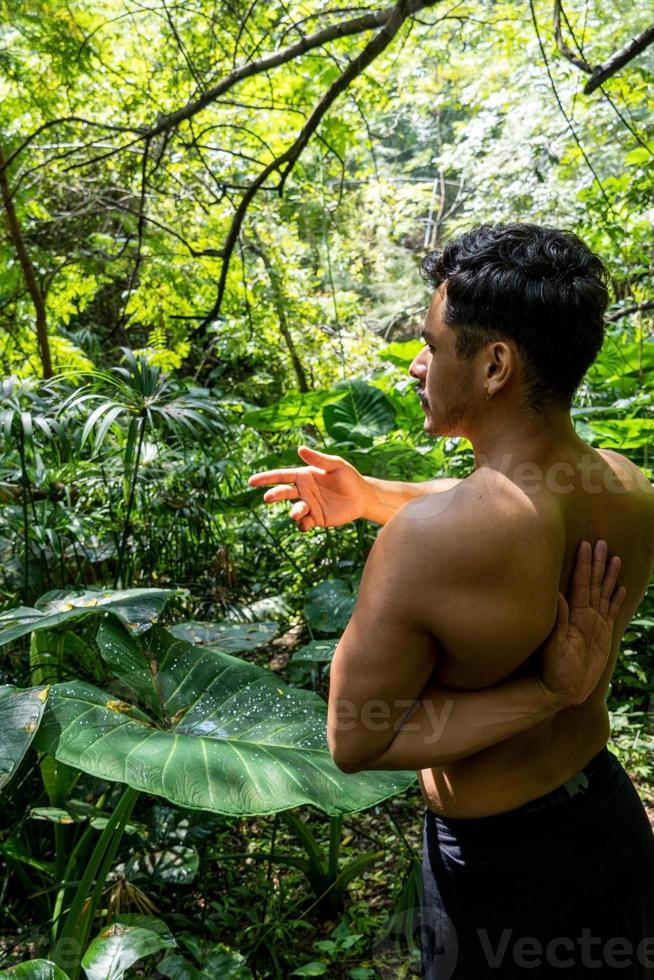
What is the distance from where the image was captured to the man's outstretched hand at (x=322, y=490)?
1321 millimetres

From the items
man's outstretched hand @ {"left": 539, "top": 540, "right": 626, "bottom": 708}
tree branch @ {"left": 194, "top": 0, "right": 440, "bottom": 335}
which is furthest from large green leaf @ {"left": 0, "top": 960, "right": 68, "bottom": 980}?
tree branch @ {"left": 194, "top": 0, "right": 440, "bottom": 335}

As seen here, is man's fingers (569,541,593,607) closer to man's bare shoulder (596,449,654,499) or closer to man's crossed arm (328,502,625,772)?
man's crossed arm (328,502,625,772)

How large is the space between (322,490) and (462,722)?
57cm

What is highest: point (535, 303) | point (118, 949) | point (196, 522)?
point (535, 303)

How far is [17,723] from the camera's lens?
1.23 m

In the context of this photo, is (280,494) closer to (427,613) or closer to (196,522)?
(427,613)

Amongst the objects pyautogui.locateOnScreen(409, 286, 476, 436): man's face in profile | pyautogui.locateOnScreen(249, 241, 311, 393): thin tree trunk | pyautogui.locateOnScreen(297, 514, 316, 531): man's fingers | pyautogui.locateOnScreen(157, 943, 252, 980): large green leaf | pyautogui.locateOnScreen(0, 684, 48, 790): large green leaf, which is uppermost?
pyautogui.locateOnScreen(249, 241, 311, 393): thin tree trunk

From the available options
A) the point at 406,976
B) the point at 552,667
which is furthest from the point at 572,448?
the point at 406,976

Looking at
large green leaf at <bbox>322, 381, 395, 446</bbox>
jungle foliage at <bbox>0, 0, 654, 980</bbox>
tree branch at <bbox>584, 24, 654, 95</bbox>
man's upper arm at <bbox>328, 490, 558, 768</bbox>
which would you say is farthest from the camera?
large green leaf at <bbox>322, 381, 395, 446</bbox>

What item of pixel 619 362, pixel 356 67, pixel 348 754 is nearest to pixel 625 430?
pixel 619 362

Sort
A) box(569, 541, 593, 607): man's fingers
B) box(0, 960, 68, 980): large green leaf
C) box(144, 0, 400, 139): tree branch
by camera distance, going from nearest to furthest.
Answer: box(569, 541, 593, 607): man's fingers
box(0, 960, 68, 980): large green leaf
box(144, 0, 400, 139): tree branch

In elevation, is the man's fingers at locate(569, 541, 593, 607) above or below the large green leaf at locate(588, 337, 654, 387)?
below

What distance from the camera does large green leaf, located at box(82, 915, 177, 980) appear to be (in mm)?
1337

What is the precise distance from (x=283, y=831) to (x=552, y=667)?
72.8 inches
